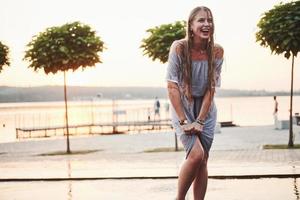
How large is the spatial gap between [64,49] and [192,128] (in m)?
14.8

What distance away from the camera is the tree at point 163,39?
55.8ft

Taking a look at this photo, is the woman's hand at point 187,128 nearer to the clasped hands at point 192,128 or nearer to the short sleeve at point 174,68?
the clasped hands at point 192,128

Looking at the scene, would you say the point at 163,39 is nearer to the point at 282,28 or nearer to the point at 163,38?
the point at 163,38

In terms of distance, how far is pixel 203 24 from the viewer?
164 inches

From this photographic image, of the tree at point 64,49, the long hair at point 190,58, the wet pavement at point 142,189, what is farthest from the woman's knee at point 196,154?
the tree at point 64,49

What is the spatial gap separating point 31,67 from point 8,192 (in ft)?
38.2

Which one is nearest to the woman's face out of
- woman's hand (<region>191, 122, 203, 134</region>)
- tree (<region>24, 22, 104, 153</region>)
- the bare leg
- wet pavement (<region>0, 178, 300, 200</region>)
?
woman's hand (<region>191, 122, 203, 134</region>)

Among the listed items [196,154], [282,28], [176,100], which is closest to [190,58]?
[176,100]

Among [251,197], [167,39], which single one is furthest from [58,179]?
[167,39]

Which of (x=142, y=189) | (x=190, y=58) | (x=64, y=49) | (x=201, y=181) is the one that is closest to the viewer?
(x=190, y=58)

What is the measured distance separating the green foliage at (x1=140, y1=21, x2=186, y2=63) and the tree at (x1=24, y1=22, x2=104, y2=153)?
2381 millimetres

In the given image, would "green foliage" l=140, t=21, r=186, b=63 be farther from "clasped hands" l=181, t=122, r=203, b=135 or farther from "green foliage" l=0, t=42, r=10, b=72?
"clasped hands" l=181, t=122, r=203, b=135

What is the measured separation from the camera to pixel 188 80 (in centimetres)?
424

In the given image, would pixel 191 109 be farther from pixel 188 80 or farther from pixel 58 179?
pixel 58 179
